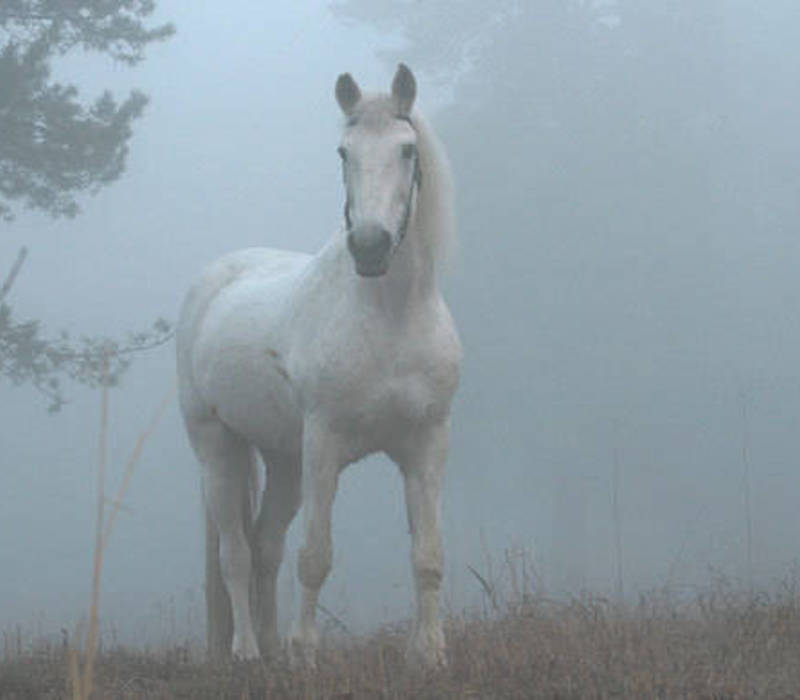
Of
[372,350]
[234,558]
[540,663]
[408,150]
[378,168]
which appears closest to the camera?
[540,663]

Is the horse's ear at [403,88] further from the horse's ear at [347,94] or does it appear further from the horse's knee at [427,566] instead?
the horse's knee at [427,566]

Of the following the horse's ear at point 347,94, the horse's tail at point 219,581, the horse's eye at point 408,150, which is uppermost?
the horse's ear at point 347,94

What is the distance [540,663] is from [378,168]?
6.60ft

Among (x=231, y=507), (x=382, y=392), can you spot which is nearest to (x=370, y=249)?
(x=382, y=392)

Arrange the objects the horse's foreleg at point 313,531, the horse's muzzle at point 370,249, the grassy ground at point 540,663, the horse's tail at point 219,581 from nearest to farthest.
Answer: the grassy ground at point 540,663, the horse's muzzle at point 370,249, the horse's foreleg at point 313,531, the horse's tail at point 219,581

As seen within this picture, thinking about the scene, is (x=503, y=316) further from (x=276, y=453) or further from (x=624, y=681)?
(x=624, y=681)

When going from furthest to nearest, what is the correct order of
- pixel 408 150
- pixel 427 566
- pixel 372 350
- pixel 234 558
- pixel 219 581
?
pixel 219 581 < pixel 234 558 < pixel 427 566 < pixel 372 350 < pixel 408 150

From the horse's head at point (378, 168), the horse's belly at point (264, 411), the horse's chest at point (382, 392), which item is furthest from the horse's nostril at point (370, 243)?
the horse's belly at point (264, 411)

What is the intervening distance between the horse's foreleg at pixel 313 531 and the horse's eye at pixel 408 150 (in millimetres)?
1223

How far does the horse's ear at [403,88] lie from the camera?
437 centimetres

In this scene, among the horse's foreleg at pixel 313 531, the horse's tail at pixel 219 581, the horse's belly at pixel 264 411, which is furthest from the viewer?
the horse's tail at pixel 219 581

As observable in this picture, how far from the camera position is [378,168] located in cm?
418

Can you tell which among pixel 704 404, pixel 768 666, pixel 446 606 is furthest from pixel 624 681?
pixel 704 404

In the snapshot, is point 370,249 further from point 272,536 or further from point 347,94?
point 272,536
